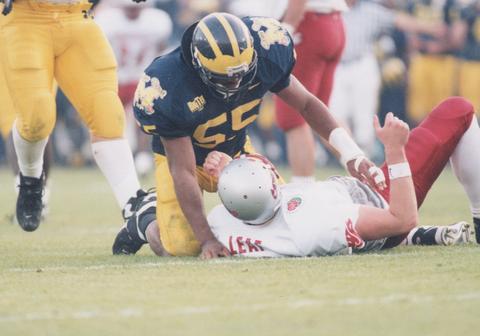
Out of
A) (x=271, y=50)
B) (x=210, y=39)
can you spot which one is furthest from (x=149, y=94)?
(x=271, y=50)

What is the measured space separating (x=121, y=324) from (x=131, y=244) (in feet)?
6.23

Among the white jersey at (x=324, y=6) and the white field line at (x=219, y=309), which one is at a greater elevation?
the white field line at (x=219, y=309)

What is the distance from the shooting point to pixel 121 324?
3.65 m

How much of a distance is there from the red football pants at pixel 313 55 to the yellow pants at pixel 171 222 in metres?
1.98

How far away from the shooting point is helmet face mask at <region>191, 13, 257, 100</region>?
4.80 m

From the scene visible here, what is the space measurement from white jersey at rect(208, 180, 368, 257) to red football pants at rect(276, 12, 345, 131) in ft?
7.55

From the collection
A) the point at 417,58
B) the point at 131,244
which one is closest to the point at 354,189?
the point at 131,244

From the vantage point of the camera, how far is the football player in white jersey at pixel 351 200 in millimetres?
4816

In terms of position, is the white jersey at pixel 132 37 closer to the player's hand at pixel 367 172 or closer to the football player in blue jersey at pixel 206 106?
the football player in blue jersey at pixel 206 106

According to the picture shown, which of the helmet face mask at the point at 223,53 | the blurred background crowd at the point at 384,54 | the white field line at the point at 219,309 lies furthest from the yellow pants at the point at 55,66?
the blurred background crowd at the point at 384,54

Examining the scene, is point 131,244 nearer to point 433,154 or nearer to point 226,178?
point 226,178

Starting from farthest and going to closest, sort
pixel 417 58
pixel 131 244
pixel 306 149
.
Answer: pixel 417 58, pixel 306 149, pixel 131 244

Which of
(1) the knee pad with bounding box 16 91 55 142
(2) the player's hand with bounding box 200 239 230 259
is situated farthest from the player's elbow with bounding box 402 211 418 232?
(1) the knee pad with bounding box 16 91 55 142

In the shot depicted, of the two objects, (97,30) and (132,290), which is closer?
(132,290)
